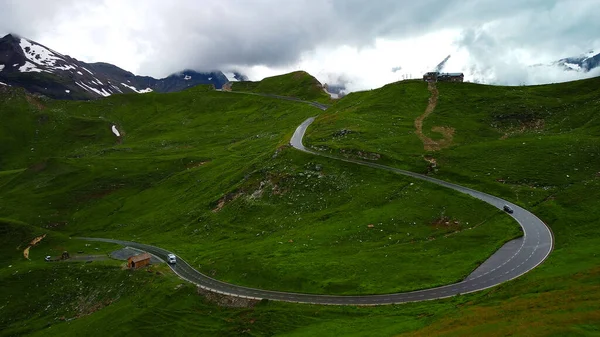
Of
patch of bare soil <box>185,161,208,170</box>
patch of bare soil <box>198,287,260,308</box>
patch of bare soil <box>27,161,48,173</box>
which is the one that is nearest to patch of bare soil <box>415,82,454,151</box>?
patch of bare soil <box>198,287,260,308</box>

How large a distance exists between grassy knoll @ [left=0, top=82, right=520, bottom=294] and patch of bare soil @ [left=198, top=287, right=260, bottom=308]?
5.24 meters

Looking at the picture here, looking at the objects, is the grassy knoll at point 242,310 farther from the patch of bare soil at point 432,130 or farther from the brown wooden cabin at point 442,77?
the brown wooden cabin at point 442,77

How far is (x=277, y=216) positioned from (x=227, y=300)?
3474 cm

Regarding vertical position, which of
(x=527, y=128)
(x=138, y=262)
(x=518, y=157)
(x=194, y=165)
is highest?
(x=527, y=128)

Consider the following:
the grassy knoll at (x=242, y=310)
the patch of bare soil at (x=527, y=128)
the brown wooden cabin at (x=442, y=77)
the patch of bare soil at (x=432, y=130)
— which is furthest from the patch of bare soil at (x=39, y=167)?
the patch of bare soil at (x=527, y=128)

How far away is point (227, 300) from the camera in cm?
7381

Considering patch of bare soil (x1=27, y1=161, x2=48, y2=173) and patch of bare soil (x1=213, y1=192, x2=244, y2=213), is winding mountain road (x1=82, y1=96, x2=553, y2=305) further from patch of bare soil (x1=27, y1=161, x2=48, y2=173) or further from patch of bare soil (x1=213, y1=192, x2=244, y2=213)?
patch of bare soil (x1=27, y1=161, x2=48, y2=173)

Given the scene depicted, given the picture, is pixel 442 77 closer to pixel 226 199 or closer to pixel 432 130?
pixel 432 130

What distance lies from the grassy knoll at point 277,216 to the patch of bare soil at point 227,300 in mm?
5237

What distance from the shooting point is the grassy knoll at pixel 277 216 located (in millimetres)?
73000

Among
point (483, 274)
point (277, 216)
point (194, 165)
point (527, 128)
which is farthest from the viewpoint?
point (194, 165)

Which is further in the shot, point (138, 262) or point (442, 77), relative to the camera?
point (442, 77)

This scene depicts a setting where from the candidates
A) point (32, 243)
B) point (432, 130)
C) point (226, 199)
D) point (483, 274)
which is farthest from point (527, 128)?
point (32, 243)

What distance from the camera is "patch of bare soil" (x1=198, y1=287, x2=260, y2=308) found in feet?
234
